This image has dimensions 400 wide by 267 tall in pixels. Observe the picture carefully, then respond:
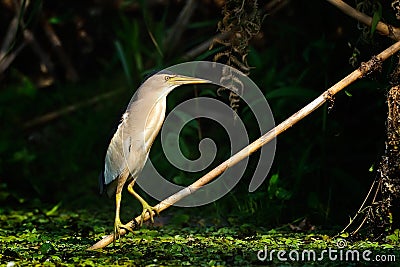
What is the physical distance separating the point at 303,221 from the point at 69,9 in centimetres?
264

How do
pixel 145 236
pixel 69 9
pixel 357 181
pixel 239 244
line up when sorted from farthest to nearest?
pixel 69 9 < pixel 357 181 < pixel 145 236 < pixel 239 244

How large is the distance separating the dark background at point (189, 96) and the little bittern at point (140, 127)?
0.38 feet

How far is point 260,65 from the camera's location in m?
3.50

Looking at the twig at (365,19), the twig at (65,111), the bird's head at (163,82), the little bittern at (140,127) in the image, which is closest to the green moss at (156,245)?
the little bittern at (140,127)

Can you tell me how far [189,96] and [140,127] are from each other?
1.27 meters

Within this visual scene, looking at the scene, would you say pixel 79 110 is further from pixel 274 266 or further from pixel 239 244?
pixel 274 266

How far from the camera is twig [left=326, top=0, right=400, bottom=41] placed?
232 centimetres

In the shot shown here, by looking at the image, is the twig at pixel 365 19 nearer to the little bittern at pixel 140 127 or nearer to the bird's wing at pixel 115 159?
the little bittern at pixel 140 127

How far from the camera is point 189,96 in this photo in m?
3.78

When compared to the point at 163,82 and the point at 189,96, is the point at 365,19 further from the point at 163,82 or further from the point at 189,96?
the point at 189,96

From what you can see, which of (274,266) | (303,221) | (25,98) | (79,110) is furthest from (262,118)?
(25,98)

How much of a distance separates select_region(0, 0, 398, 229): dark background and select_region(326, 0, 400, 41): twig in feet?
0.20

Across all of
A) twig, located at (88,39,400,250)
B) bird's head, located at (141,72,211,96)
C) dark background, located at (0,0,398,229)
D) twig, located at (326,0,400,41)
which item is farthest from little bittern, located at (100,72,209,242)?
twig, located at (326,0,400,41)

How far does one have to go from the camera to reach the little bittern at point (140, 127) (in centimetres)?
252
